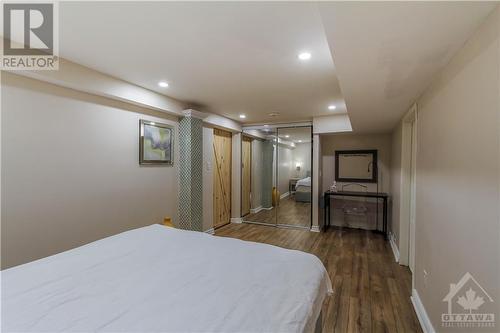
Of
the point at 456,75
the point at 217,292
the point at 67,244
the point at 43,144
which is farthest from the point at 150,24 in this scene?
the point at 67,244

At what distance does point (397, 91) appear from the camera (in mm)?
2055

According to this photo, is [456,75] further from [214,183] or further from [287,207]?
[287,207]

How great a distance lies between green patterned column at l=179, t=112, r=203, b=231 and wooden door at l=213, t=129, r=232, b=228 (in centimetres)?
88

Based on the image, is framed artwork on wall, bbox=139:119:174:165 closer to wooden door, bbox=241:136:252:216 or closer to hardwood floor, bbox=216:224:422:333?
hardwood floor, bbox=216:224:422:333

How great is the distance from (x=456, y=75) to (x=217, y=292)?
1879 mm

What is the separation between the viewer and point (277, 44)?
190cm

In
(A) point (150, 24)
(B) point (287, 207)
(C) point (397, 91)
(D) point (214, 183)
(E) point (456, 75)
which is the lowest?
(B) point (287, 207)

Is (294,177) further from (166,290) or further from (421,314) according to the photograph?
(166,290)

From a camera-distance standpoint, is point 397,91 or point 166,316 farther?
point 397,91

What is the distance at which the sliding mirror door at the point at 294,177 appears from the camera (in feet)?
16.7

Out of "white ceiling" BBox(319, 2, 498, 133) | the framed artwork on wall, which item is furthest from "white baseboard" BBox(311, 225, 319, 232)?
"white ceiling" BBox(319, 2, 498, 133)

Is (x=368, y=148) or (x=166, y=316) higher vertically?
(x=368, y=148)

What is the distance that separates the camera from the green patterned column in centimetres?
381

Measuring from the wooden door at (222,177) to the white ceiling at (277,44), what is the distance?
2001 mm
